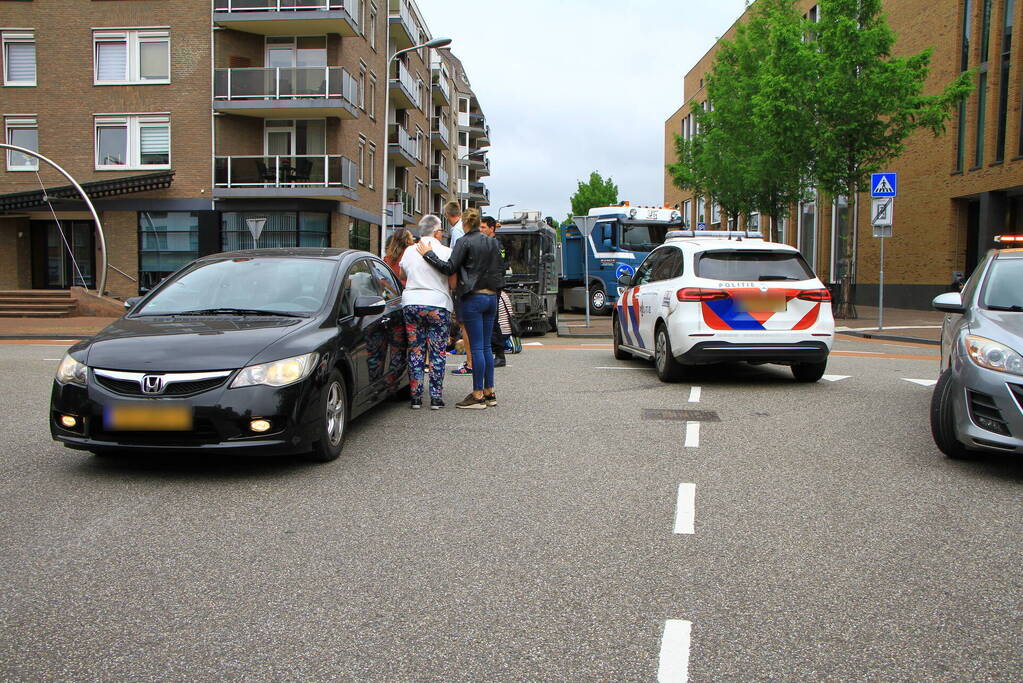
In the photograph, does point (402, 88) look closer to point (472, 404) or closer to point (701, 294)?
point (701, 294)

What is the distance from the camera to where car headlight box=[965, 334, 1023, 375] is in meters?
5.68

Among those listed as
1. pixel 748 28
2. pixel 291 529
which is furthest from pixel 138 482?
pixel 748 28

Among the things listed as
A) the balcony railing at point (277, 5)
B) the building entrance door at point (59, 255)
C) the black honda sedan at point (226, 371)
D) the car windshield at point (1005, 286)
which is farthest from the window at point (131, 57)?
the car windshield at point (1005, 286)

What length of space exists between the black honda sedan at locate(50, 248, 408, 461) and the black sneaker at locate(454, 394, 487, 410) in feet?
5.42

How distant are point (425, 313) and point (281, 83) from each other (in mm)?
24616

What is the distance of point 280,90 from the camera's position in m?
30.6

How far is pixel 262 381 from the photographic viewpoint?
Result: 18.5 feet

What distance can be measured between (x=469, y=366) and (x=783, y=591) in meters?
7.34

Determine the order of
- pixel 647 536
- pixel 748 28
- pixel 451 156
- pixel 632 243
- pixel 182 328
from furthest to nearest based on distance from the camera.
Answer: pixel 451 156
pixel 748 28
pixel 632 243
pixel 182 328
pixel 647 536

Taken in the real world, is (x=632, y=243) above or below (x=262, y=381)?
above

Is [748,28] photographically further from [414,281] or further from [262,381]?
[262,381]

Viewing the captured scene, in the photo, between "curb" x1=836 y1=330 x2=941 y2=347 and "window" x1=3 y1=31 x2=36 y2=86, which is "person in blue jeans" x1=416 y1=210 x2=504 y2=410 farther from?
"window" x1=3 y1=31 x2=36 y2=86

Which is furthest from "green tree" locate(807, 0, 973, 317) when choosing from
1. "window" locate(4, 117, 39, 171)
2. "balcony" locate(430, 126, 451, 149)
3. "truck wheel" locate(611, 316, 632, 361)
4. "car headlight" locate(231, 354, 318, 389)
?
"balcony" locate(430, 126, 451, 149)

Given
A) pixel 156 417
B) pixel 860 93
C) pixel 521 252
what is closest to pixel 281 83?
pixel 521 252
